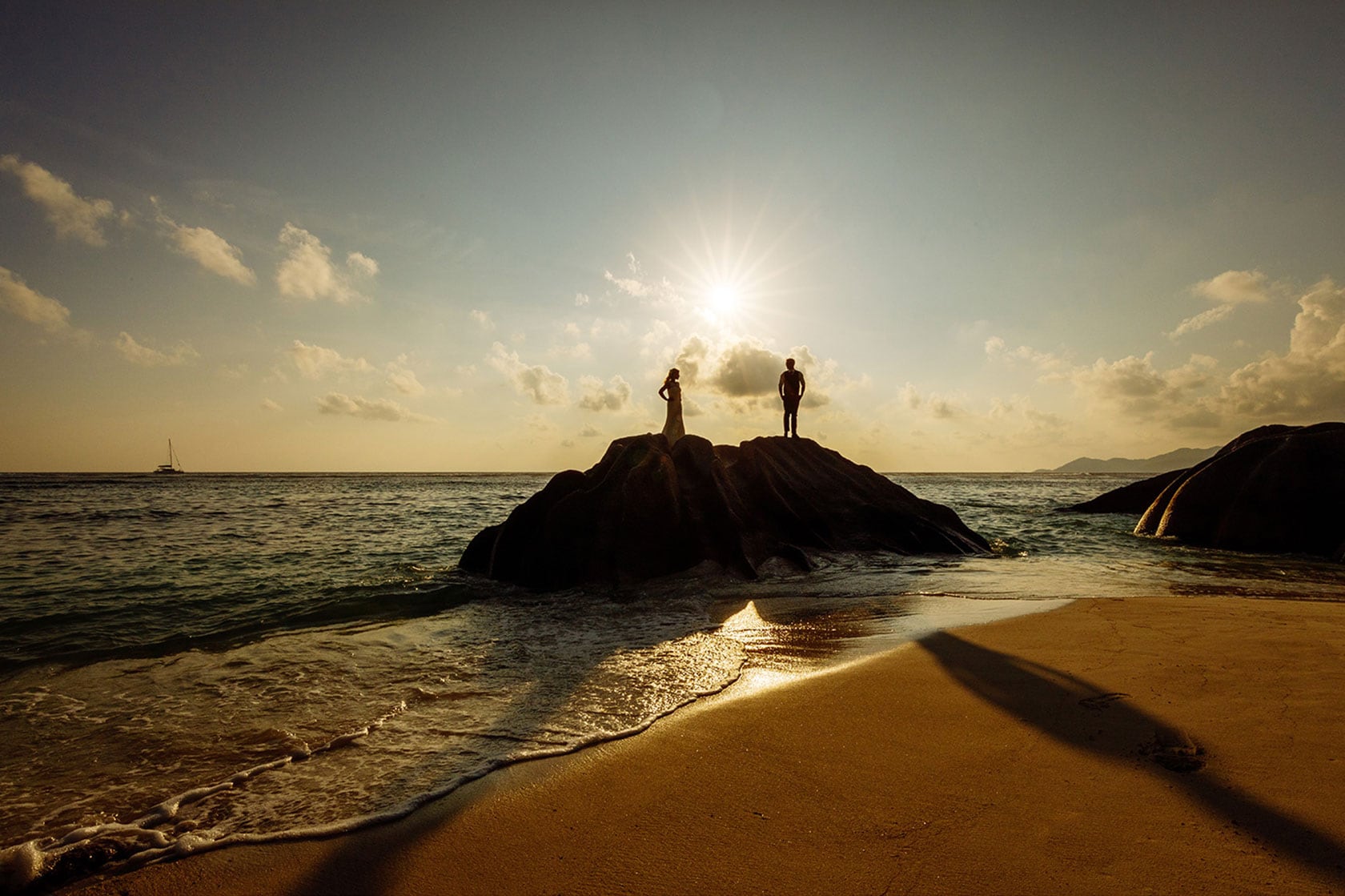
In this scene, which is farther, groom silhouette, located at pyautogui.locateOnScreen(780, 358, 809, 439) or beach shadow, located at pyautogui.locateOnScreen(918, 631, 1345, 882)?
groom silhouette, located at pyautogui.locateOnScreen(780, 358, 809, 439)

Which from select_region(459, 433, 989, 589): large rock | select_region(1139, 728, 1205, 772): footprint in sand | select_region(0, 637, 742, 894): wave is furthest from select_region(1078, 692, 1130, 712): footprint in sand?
select_region(459, 433, 989, 589): large rock

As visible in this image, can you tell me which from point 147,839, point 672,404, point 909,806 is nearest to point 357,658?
point 147,839

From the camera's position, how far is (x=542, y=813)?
3027 millimetres

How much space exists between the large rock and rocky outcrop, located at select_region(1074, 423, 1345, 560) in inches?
210

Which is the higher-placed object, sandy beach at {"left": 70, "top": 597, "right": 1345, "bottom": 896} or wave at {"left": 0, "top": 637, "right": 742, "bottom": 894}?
sandy beach at {"left": 70, "top": 597, "right": 1345, "bottom": 896}

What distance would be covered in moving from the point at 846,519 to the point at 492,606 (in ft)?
25.2

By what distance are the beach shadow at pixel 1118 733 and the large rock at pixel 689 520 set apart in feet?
17.5

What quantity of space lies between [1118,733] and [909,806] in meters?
1.65

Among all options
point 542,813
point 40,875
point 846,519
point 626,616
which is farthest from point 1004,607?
point 40,875

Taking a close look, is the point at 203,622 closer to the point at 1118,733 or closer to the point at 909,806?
the point at 909,806

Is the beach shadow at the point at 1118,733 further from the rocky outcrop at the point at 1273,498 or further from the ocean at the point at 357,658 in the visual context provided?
the rocky outcrop at the point at 1273,498

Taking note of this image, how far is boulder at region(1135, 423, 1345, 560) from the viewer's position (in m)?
12.8

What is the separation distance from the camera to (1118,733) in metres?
3.59

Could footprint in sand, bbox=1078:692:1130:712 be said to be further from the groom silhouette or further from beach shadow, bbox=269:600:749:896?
the groom silhouette
